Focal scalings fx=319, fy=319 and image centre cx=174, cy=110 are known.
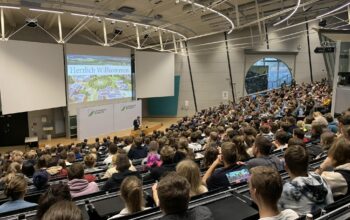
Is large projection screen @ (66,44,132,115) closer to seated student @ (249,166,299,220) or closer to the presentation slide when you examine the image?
the presentation slide

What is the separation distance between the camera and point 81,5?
12258mm

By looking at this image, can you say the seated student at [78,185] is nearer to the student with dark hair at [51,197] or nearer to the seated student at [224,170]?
the student with dark hair at [51,197]

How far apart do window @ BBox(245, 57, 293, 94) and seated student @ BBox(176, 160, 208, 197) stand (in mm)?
21031

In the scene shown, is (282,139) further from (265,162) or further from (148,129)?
(148,129)

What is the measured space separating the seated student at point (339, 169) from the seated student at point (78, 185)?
2.50 m

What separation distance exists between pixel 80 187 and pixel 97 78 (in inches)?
533

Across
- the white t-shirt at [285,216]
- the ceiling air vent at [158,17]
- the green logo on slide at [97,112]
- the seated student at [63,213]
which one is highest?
the ceiling air vent at [158,17]

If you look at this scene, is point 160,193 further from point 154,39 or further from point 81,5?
point 154,39

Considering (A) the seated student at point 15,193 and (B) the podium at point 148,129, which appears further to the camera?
(B) the podium at point 148,129

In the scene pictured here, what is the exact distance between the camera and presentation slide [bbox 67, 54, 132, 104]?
15.6 meters

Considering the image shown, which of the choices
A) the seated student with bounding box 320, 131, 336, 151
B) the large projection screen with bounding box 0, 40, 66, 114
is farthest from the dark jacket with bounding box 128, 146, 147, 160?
the large projection screen with bounding box 0, 40, 66, 114

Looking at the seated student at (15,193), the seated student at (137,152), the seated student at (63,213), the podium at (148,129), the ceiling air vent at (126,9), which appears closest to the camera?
the seated student at (63,213)

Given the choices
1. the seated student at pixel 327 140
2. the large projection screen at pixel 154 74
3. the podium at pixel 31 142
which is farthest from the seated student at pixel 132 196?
the large projection screen at pixel 154 74

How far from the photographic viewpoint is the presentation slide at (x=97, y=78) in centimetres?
1555
